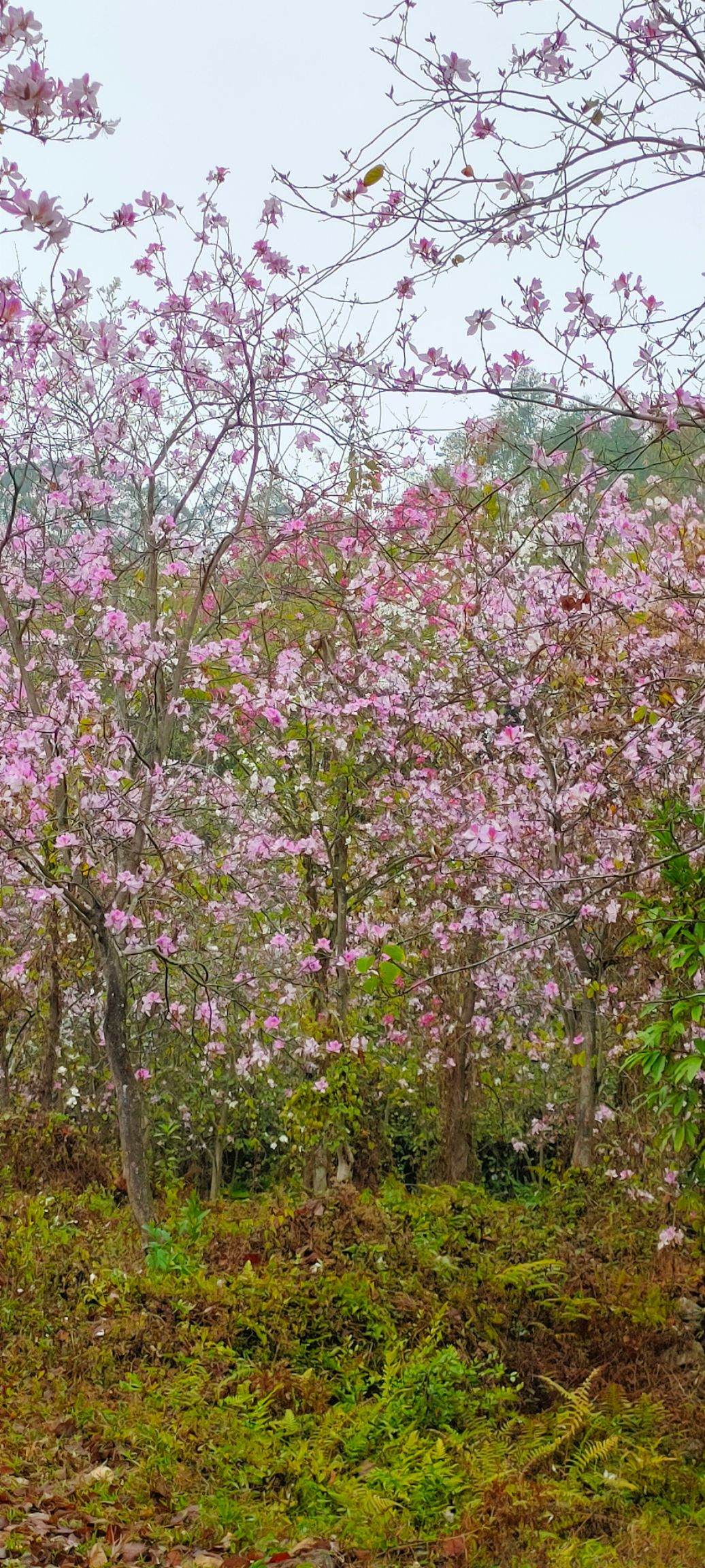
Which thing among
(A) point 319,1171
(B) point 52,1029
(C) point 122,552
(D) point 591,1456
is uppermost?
(C) point 122,552

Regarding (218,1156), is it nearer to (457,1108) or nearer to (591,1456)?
(457,1108)

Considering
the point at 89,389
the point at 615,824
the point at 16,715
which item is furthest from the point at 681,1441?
the point at 89,389

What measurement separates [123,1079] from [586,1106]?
388 cm

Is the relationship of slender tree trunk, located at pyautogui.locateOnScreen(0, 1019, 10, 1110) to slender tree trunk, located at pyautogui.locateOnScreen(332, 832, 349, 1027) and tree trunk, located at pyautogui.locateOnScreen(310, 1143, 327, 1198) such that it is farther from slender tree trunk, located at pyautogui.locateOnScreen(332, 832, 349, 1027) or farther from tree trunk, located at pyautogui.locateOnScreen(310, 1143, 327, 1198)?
slender tree trunk, located at pyautogui.locateOnScreen(332, 832, 349, 1027)

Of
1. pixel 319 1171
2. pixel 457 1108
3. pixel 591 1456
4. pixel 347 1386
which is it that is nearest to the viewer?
pixel 591 1456

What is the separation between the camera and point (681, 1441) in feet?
16.9

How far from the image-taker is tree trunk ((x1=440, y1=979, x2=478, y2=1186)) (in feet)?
30.6

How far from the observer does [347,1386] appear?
529cm

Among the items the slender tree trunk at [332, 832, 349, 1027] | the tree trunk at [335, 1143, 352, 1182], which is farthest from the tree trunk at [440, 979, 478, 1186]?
the slender tree trunk at [332, 832, 349, 1027]

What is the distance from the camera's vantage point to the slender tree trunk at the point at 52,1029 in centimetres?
818

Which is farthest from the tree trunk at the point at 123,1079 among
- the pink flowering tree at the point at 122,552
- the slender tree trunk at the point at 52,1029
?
the slender tree trunk at the point at 52,1029

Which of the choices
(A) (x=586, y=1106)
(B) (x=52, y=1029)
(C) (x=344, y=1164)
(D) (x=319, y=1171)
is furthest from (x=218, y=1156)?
(A) (x=586, y=1106)

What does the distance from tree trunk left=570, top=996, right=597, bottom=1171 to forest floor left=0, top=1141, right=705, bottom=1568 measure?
924mm

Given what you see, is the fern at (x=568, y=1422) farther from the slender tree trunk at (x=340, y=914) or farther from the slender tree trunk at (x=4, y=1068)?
the slender tree trunk at (x=4, y=1068)
